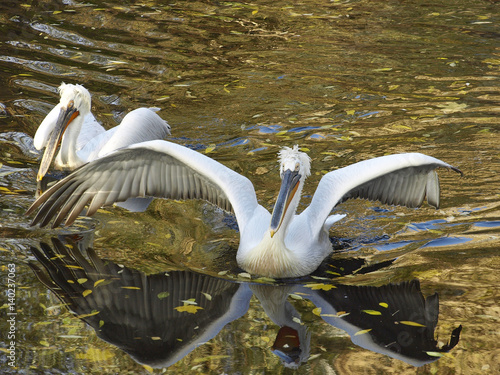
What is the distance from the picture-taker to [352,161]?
21.2ft

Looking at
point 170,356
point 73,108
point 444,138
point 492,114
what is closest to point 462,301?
point 170,356

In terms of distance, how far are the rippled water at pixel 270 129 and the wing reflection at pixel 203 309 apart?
0.05 meters

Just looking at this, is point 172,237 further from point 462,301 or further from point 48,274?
point 462,301

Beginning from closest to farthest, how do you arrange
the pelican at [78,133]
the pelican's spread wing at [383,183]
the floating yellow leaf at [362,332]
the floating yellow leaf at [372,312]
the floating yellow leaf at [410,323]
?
the floating yellow leaf at [362,332], the floating yellow leaf at [410,323], the floating yellow leaf at [372,312], the pelican's spread wing at [383,183], the pelican at [78,133]

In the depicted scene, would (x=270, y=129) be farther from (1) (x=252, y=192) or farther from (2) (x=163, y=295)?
(2) (x=163, y=295)

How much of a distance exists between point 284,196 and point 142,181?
128cm

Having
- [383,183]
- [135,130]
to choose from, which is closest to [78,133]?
[135,130]

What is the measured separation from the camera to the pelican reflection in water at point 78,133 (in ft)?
20.2

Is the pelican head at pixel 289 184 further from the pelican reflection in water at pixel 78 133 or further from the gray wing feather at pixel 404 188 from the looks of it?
the pelican reflection in water at pixel 78 133

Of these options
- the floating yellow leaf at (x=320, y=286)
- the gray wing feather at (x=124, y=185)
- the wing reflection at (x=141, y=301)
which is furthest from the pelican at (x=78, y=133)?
the floating yellow leaf at (x=320, y=286)

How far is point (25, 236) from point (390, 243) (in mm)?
2720

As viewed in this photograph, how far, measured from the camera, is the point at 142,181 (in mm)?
5215

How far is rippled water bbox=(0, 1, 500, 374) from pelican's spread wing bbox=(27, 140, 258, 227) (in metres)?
0.33

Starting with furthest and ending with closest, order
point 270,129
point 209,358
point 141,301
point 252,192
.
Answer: point 270,129 < point 252,192 < point 141,301 < point 209,358
